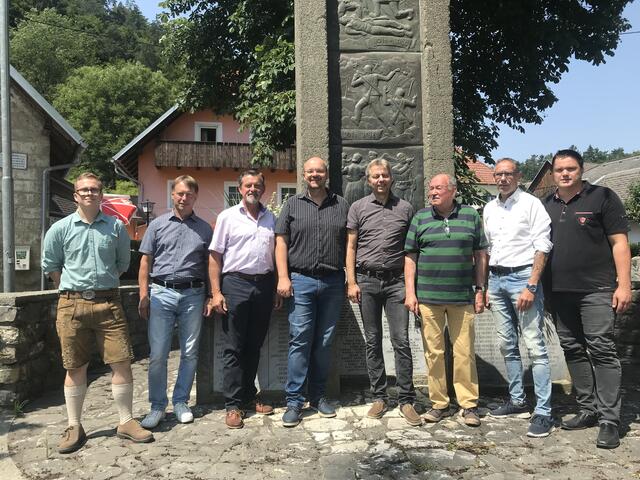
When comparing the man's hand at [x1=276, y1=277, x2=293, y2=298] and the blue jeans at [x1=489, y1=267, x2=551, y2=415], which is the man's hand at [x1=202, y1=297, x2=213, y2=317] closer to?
the man's hand at [x1=276, y1=277, x2=293, y2=298]

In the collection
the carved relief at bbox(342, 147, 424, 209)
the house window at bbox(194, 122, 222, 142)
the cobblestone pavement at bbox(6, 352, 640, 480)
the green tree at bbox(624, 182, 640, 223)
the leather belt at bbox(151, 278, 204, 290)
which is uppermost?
the house window at bbox(194, 122, 222, 142)

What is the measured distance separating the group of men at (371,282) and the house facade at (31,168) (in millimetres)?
10247

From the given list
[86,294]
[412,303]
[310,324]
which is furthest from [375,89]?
[86,294]

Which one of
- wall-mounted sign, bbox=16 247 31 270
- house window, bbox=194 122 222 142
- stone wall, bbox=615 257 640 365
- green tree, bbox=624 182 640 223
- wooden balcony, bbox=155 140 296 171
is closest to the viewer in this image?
stone wall, bbox=615 257 640 365

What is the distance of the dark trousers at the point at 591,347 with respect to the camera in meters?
3.75

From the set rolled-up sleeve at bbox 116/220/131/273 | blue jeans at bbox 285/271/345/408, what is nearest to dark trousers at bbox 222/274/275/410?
blue jeans at bbox 285/271/345/408

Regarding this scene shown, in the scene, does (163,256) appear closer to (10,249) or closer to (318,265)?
(318,265)

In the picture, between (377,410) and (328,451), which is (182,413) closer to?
(328,451)

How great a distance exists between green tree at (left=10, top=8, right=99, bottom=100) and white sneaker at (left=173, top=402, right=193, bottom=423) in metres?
43.2

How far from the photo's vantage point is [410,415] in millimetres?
3994

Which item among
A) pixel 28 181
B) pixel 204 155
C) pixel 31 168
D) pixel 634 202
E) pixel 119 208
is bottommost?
pixel 119 208

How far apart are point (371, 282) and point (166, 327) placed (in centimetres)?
158

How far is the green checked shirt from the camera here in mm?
3677

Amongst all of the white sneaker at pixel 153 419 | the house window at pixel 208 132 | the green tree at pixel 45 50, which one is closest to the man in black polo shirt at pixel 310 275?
the white sneaker at pixel 153 419
